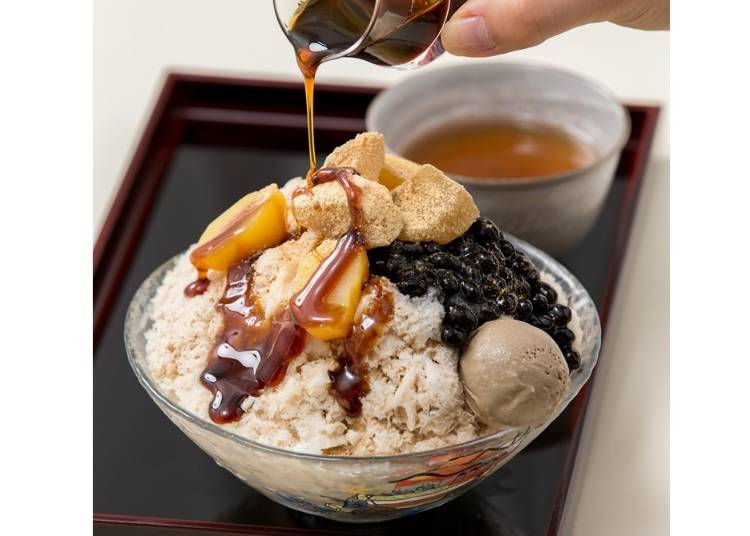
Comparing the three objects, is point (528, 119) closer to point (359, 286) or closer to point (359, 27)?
point (359, 27)

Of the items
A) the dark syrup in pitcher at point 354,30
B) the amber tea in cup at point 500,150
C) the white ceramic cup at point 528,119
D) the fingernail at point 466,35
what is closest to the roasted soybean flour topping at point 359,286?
the dark syrup in pitcher at point 354,30

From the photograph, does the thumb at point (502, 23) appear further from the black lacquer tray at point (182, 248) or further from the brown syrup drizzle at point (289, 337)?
the black lacquer tray at point (182, 248)

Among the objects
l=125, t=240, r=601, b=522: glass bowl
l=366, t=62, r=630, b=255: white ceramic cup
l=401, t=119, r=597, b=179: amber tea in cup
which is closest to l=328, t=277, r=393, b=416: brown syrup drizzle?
l=125, t=240, r=601, b=522: glass bowl

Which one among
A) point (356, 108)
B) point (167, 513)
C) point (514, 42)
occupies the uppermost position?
point (514, 42)

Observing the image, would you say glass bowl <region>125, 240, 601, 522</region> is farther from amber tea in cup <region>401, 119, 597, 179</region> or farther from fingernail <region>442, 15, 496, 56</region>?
amber tea in cup <region>401, 119, 597, 179</region>

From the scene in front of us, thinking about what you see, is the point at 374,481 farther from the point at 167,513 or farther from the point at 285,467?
the point at 167,513

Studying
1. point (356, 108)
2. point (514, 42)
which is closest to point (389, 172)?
point (514, 42)
